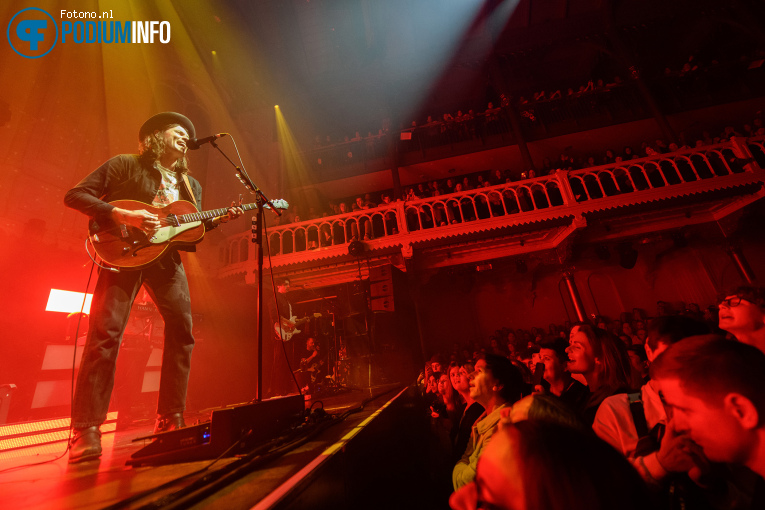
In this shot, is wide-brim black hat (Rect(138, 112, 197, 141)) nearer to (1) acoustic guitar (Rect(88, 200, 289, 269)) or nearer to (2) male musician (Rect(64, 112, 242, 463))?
(2) male musician (Rect(64, 112, 242, 463))

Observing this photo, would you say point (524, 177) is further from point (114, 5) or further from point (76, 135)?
point (76, 135)

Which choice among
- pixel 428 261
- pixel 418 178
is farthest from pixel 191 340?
pixel 418 178

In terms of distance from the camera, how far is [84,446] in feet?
5.78

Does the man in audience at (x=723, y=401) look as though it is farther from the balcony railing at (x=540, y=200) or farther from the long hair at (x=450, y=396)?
the balcony railing at (x=540, y=200)

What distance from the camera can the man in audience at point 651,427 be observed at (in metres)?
1.05

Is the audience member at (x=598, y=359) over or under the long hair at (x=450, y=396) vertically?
over

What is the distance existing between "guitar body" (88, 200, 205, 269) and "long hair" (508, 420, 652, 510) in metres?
2.42

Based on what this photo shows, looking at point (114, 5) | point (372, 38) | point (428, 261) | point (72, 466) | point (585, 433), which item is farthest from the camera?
point (372, 38)

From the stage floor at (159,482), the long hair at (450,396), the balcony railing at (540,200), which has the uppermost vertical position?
the balcony railing at (540,200)

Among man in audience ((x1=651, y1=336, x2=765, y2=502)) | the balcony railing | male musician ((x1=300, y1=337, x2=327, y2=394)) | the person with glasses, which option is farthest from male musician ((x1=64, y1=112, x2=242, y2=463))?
the balcony railing

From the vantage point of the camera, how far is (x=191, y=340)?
2.38 metres

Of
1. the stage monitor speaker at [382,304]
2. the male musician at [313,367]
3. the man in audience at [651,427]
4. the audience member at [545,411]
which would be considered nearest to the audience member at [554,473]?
the audience member at [545,411]

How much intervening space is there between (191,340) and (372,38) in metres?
13.1

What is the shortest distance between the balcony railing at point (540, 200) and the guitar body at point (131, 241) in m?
6.16
